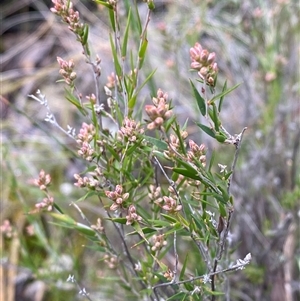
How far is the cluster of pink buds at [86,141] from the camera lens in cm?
55

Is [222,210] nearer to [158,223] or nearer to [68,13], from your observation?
[158,223]

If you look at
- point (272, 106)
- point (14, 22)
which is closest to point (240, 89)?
point (272, 106)

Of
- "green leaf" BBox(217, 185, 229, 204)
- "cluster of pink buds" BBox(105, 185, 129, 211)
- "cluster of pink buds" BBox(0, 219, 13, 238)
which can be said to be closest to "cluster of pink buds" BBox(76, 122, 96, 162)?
"cluster of pink buds" BBox(105, 185, 129, 211)

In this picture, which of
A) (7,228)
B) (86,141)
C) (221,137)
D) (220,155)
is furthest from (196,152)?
(220,155)

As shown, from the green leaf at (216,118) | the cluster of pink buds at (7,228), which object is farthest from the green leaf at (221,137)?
the cluster of pink buds at (7,228)

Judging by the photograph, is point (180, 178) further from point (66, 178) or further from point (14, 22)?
point (14, 22)

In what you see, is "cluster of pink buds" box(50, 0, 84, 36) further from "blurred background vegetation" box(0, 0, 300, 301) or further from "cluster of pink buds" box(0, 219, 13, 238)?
"cluster of pink buds" box(0, 219, 13, 238)

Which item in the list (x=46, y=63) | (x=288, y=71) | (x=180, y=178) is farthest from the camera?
(x=46, y=63)

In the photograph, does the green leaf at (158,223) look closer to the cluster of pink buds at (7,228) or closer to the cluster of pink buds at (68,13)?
the cluster of pink buds at (68,13)

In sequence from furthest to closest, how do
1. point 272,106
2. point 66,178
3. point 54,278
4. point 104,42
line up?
point 104,42 → point 66,178 → point 272,106 → point 54,278

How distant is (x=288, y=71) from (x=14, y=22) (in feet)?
4.39

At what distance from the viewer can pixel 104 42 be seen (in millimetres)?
1852

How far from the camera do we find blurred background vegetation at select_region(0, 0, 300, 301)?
3.17 ft

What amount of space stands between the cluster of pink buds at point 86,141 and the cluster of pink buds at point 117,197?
50 millimetres
